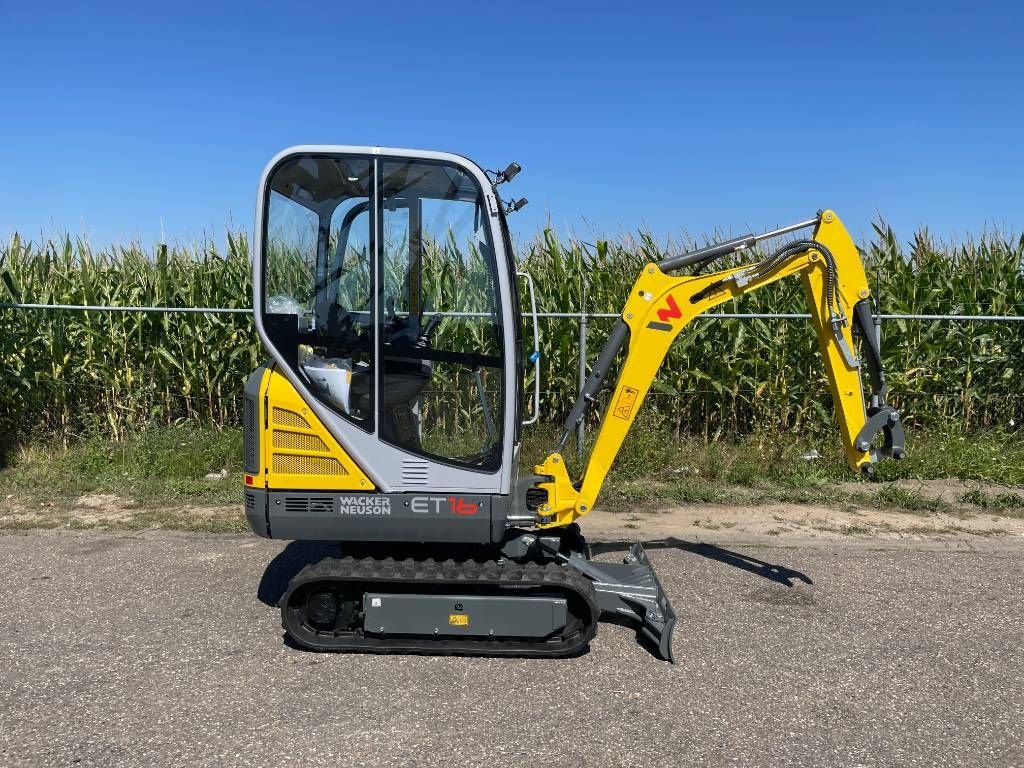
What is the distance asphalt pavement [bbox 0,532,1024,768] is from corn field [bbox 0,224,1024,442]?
417 centimetres

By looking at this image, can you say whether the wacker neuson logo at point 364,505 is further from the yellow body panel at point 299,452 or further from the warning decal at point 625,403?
the warning decal at point 625,403

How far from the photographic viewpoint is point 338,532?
4.37 metres

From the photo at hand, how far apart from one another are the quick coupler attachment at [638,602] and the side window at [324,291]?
1.67 m

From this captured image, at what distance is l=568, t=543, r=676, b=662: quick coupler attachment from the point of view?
4.44 metres

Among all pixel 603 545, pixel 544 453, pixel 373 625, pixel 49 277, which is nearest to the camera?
pixel 373 625

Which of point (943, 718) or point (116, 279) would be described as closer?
point (943, 718)

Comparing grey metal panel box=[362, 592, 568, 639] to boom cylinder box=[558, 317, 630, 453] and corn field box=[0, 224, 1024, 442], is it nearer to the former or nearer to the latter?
boom cylinder box=[558, 317, 630, 453]

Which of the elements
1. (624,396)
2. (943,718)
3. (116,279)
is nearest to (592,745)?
(943,718)

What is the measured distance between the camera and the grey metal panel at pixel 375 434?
4.21 m

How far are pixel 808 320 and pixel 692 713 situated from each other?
649 cm

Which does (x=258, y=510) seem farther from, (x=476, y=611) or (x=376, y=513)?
(x=476, y=611)

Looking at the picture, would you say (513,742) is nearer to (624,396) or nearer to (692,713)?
(692,713)

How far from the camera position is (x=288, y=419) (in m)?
4.29

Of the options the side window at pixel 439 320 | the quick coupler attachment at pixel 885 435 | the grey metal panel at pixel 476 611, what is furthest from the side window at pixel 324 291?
the quick coupler attachment at pixel 885 435
